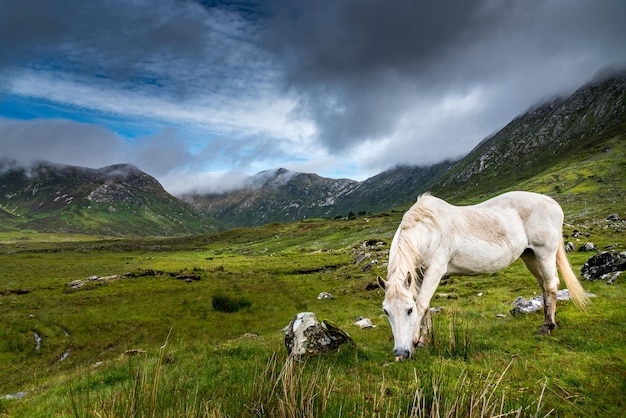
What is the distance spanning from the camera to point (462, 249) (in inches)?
359

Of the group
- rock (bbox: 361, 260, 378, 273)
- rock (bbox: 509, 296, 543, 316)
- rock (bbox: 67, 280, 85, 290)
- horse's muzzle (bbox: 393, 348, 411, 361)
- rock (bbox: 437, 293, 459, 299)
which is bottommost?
rock (bbox: 361, 260, 378, 273)

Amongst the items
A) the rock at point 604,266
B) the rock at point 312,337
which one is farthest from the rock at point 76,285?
the rock at point 604,266

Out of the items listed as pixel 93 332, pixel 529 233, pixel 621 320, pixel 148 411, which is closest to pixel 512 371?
pixel 529 233

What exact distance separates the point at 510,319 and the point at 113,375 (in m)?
14.0

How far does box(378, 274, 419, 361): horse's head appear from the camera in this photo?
7379 mm

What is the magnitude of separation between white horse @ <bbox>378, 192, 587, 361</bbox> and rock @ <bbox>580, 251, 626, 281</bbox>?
974cm

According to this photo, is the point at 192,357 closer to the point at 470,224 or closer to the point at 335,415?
the point at 335,415

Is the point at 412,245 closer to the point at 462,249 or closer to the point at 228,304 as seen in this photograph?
the point at 462,249

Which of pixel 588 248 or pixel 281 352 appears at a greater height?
pixel 281 352

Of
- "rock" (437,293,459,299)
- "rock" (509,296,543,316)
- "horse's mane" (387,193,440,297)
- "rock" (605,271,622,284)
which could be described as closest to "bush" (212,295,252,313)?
"rock" (437,293,459,299)

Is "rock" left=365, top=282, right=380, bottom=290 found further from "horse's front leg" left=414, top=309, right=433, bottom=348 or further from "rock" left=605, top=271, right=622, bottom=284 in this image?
"horse's front leg" left=414, top=309, right=433, bottom=348

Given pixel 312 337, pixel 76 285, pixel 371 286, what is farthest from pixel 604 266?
pixel 76 285

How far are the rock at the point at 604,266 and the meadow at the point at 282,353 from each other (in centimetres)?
172

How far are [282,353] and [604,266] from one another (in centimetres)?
1892
